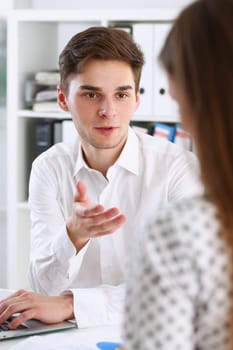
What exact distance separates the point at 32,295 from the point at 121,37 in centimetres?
81

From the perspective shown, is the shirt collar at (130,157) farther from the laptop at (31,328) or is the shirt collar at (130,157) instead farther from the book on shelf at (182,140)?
the book on shelf at (182,140)

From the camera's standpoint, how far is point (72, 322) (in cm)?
172

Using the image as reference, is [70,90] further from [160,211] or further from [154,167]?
[160,211]

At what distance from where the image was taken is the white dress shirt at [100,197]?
2047 mm

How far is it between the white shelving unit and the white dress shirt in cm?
107

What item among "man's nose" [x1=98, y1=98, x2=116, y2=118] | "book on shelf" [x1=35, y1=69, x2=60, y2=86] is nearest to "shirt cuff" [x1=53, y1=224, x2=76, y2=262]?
"man's nose" [x1=98, y1=98, x2=116, y2=118]

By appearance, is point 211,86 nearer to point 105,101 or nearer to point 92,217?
point 92,217

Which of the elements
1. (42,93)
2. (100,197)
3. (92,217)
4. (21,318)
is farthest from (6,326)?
(42,93)

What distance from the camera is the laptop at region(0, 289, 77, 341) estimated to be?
1615mm

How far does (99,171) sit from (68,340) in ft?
2.38

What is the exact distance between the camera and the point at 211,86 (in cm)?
88

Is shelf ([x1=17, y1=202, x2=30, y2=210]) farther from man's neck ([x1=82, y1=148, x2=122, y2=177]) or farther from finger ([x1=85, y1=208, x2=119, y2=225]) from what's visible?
finger ([x1=85, y1=208, x2=119, y2=225])

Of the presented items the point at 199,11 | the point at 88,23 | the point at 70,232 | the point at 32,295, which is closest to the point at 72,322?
the point at 32,295

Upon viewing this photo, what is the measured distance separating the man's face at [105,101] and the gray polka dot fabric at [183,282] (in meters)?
1.17
